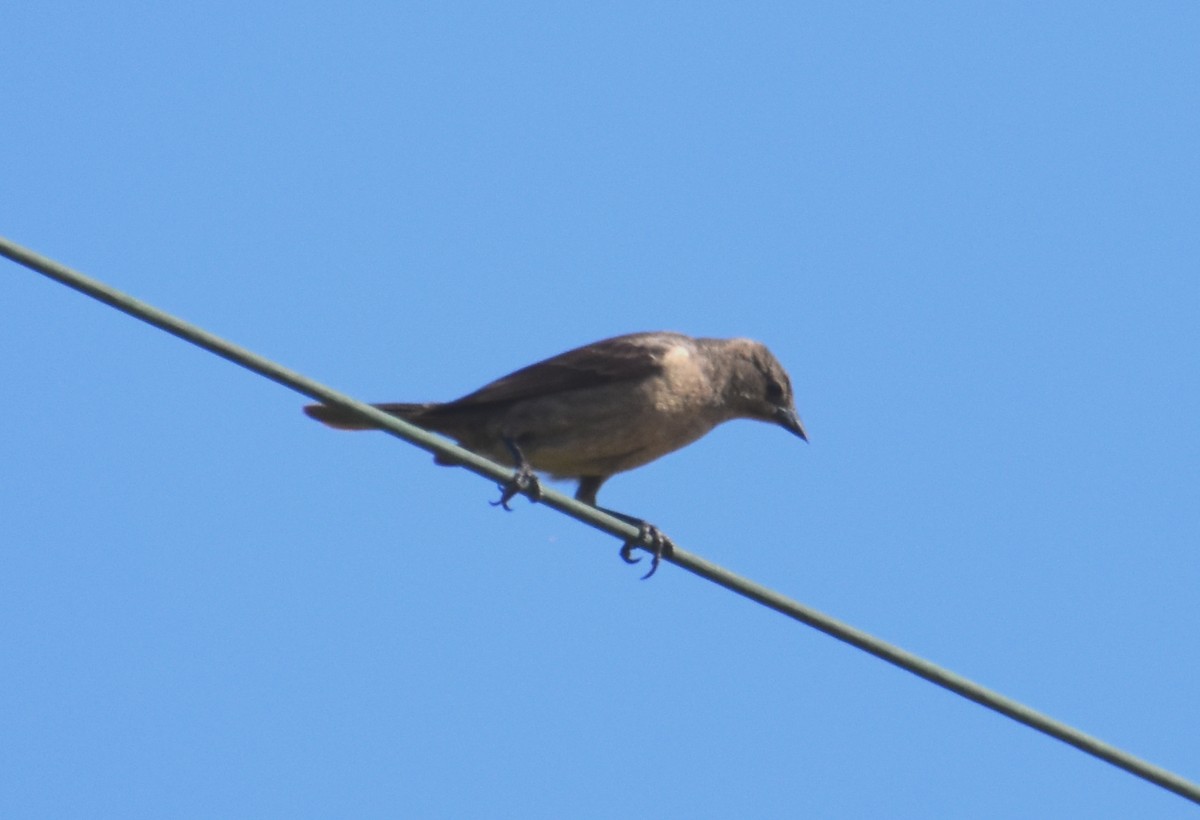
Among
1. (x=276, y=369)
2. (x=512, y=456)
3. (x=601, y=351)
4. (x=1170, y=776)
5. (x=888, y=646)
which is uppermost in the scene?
(x=601, y=351)

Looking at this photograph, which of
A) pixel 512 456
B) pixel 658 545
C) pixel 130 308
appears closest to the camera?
pixel 130 308

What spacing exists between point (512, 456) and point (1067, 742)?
4.96 metres

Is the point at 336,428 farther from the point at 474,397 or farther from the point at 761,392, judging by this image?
the point at 761,392

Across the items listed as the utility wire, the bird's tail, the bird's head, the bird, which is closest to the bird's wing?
the bird

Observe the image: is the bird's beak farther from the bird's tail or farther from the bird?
the bird's tail

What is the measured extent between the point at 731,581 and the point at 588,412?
4076 millimetres

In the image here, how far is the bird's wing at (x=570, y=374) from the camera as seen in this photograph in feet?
35.1

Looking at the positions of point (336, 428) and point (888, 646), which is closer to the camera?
point (888, 646)

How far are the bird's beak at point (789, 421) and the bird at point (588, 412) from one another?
2.84 ft

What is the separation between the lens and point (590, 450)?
10.6 metres

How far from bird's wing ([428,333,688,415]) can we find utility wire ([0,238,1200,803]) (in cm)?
390

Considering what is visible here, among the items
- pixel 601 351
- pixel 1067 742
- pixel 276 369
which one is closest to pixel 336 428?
pixel 601 351

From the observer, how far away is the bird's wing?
35.1 ft

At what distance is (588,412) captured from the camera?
34.7 feet
